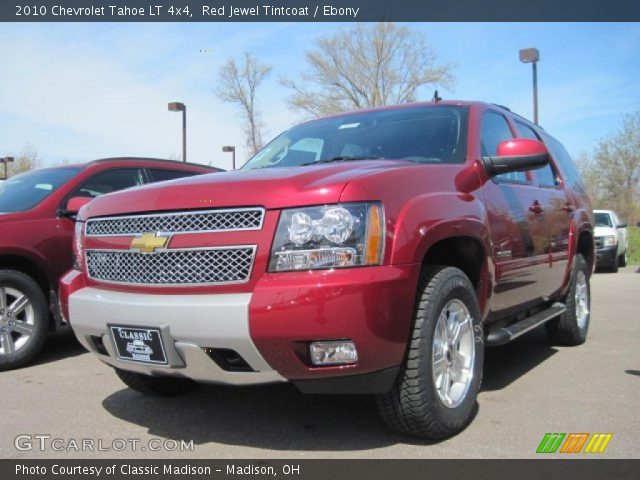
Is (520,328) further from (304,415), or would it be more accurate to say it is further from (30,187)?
(30,187)

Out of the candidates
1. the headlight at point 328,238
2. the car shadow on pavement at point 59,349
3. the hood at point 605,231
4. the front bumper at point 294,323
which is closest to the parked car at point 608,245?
the hood at point 605,231

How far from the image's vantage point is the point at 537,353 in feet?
17.6

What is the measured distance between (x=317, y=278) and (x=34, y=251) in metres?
3.48

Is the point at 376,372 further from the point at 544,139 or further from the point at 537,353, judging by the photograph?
the point at 544,139

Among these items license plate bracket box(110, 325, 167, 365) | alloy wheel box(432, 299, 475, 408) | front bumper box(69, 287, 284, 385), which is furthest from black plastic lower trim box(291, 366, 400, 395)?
license plate bracket box(110, 325, 167, 365)

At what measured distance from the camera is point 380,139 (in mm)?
4027

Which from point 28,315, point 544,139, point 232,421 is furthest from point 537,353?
point 28,315

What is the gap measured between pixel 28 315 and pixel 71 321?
2122 mm

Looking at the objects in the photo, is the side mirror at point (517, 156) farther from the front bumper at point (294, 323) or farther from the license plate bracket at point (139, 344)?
the license plate bracket at point (139, 344)

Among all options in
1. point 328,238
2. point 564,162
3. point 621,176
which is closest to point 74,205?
point 328,238

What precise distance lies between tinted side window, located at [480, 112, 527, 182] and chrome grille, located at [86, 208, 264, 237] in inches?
74.0

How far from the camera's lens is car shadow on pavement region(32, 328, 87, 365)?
5.35 metres

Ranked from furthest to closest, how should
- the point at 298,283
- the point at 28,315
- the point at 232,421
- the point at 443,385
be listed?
the point at 28,315 < the point at 232,421 < the point at 443,385 < the point at 298,283
